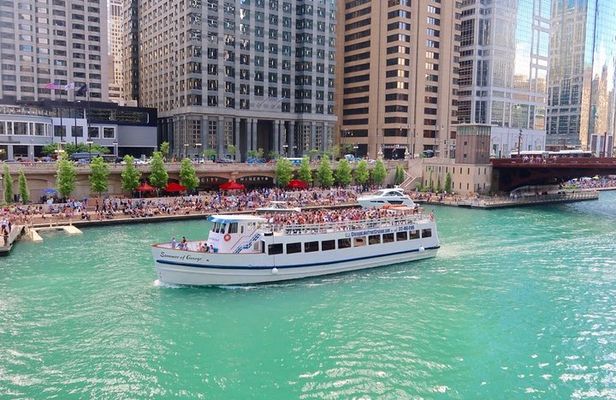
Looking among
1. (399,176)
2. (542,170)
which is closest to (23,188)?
(399,176)

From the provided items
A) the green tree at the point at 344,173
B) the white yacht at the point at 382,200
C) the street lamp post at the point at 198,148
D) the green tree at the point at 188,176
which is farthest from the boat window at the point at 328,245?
the street lamp post at the point at 198,148

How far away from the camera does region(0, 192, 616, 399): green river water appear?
89.0 ft

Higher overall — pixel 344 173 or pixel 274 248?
pixel 344 173

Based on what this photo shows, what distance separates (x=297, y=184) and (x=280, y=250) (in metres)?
56.7

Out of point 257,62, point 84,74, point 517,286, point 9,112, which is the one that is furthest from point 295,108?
point 517,286

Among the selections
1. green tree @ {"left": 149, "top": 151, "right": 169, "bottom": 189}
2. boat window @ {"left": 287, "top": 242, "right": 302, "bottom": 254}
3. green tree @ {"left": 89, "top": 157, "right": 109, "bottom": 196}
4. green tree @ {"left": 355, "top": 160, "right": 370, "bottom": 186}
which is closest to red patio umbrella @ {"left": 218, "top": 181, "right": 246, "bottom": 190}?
green tree @ {"left": 149, "top": 151, "right": 169, "bottom": 189}

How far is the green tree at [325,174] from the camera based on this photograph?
10350 cm

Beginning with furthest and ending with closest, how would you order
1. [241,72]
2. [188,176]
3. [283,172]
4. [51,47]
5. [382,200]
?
[51,47] → [241,72] → [283,172] → [188,176] → [382,200]

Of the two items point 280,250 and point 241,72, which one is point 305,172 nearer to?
point 241,72

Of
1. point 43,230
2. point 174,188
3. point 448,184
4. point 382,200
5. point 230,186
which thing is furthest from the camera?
point 448,184

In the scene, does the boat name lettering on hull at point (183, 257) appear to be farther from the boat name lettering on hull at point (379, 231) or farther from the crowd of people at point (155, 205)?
the crowd of people at point (155, 205)

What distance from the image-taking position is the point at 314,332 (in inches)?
1331

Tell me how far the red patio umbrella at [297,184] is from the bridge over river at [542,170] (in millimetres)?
39505

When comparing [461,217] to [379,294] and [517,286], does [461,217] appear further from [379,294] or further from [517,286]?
[379,294]
